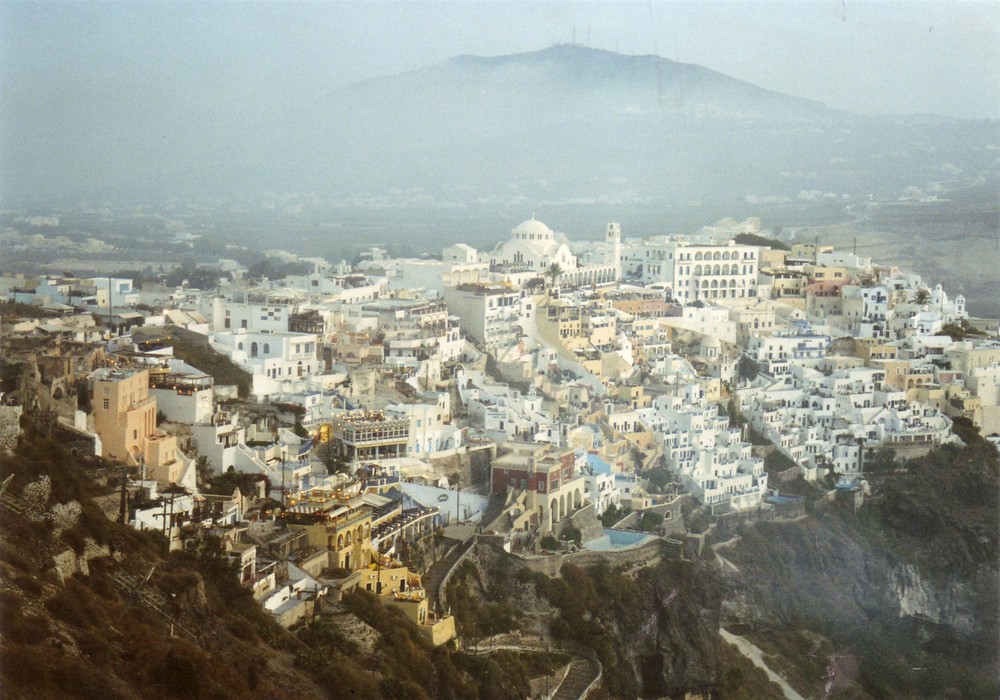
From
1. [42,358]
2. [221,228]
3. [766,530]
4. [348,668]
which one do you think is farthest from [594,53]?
[348,668]

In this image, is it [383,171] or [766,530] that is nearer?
[766,530]

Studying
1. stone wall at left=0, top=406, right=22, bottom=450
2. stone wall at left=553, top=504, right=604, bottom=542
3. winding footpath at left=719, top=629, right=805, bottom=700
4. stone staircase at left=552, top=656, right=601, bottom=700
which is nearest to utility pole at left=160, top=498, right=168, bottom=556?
stone wall at left=0, top=406, right=22, bottom=450

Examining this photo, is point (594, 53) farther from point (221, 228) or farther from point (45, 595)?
point (45, 595)

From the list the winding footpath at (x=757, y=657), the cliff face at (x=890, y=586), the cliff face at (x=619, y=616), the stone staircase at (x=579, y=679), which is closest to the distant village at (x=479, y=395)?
the cliff face at (x=619, y=616)

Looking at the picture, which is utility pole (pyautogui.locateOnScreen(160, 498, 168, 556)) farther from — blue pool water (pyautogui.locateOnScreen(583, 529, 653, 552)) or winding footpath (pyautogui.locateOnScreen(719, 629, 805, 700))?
winding footpath (pyautogui.locateOnScreen(719, 629, 805, 700))

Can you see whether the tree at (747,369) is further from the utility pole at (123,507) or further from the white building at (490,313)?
the utility pole at (123,507)

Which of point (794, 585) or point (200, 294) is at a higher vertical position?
point (200, 294)

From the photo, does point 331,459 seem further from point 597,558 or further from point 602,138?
point 602,138
